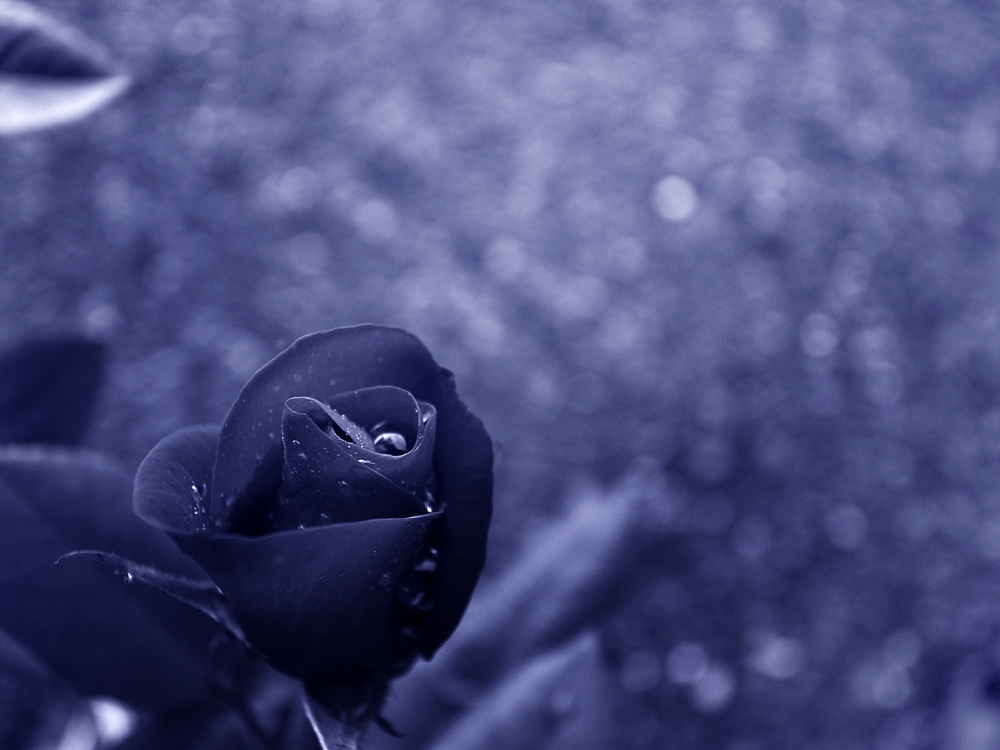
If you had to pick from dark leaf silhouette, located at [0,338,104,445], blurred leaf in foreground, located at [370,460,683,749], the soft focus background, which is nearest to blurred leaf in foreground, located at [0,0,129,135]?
dark leaf silhouette, located at [0,338,104,445]

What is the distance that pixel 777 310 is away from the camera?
40.1 inches

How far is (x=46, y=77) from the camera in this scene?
41 centimetres

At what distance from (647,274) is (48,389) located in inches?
28.8

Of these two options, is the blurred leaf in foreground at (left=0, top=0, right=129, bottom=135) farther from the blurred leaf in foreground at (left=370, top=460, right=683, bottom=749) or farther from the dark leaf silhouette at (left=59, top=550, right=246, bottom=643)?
the blurred leaf in foreground at (left=370, top=460, right=683, bottom=749)

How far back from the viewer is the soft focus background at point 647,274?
3.00ft

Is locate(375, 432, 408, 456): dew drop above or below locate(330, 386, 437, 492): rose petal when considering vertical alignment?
below

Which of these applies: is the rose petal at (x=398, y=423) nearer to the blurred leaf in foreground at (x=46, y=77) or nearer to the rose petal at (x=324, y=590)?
the rose petal at (x=324, y=590)

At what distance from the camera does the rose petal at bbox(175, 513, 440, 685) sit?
0.25 m

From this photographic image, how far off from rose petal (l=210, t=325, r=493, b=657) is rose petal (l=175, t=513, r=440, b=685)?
0.04 feet

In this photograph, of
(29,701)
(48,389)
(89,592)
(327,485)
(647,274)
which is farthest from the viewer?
(647,274)

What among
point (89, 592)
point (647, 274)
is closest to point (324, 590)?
point (89, 592)

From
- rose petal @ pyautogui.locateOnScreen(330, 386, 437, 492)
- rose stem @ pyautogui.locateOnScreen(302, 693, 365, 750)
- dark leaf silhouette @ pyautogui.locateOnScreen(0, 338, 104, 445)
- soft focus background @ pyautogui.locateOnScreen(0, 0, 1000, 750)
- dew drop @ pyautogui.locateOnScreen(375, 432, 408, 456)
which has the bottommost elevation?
soft focus background @ pyautogui.locateOnScreen(0, 0, 1000, 750)

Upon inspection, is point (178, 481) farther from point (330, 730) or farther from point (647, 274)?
point (647, 274)

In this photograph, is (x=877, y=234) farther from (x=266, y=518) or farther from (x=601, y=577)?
(x=266, y=518)
